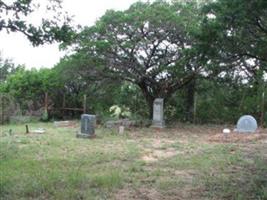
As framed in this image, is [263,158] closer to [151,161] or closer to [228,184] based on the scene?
[151,161]

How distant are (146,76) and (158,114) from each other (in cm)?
178

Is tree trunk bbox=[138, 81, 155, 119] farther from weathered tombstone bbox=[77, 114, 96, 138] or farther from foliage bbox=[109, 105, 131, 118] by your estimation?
weathered tombstone bbox=[77, 114, 96, 138]

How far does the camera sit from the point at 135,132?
16.6m

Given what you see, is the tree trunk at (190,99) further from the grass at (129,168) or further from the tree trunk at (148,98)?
the grass at (129,168)

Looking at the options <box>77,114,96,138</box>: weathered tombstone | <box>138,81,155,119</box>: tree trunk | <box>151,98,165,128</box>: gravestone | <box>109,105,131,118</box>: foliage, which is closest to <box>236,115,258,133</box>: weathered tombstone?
<box>151,98,165,128</box>: gravestone

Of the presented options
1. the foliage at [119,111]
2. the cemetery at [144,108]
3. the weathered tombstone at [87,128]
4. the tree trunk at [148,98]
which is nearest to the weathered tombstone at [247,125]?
the cemetery at [144,108]

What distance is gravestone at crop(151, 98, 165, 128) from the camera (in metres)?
19.2

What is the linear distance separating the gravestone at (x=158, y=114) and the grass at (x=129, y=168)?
4828 millimetres

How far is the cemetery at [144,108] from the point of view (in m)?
7.61

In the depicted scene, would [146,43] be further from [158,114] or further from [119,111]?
[119,111]

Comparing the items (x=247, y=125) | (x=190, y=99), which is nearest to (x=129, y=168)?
(x=247, y=125)

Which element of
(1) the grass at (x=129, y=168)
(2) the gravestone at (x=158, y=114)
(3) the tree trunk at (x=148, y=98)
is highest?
(3) the tree trunk at (x=148, y=98)

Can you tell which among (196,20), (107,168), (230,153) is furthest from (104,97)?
(107,168)

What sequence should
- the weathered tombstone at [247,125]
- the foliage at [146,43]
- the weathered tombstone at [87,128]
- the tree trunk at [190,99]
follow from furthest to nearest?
the tree trunk at [190,99], the foliage at [146,43], the weathered tombstone at [247,125], the weathered tombstone at [87,128]
